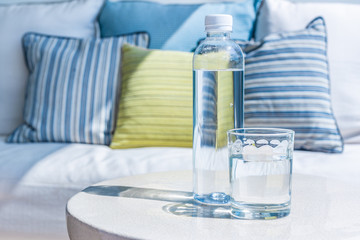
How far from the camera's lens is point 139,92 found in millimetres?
1736

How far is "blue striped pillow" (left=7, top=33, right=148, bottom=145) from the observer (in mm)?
1820

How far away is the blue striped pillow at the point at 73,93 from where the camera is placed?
1.82 metres

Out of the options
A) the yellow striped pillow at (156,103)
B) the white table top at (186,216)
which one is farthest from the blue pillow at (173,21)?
the white table top at (186,216)

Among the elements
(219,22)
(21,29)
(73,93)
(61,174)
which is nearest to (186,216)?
(219,22)

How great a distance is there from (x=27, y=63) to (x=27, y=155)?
0.56 meters

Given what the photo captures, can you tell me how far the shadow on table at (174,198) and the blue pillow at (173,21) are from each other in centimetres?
114

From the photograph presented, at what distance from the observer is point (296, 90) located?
5.33 feet

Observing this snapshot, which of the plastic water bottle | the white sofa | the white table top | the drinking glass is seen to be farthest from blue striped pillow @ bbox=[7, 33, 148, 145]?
the drinking glass

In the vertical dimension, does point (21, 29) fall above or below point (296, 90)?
above

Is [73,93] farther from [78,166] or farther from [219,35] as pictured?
[219,35]

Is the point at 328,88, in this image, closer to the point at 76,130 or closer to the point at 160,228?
the point at 76,130

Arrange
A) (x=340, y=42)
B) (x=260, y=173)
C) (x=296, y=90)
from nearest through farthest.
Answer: (x=260, y=173) → (x=296, y=90) → (x=340, y=42)

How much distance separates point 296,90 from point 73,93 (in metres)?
0.78

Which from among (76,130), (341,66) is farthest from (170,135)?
(341,66)
